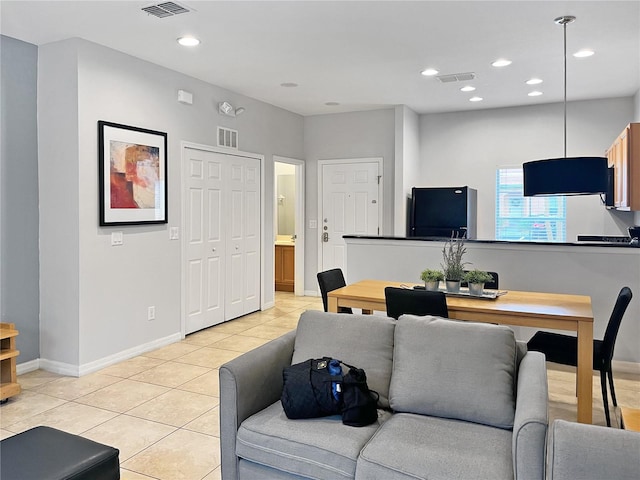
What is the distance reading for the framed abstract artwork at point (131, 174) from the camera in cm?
409

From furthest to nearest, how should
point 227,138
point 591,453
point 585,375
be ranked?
point 227,138
point 585,375
point 591,453

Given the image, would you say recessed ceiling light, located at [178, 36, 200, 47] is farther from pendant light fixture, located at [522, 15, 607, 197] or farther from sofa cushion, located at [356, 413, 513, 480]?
sofa cushion, located at [356, 413, 513, 480]

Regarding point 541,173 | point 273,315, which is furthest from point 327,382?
point 273,315

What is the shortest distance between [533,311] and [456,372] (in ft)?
3.88

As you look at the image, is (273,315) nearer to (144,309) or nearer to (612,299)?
(144,309)

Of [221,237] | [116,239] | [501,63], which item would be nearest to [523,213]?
[501,63]

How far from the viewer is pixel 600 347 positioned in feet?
10.2

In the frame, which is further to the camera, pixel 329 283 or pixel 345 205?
pixel 345 205

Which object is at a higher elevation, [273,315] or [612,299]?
[612,299]

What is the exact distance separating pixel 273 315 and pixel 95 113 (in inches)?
125

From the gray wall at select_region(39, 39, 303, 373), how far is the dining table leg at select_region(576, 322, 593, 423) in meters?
3.60

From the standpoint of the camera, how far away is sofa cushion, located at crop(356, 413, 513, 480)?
1.66 metres

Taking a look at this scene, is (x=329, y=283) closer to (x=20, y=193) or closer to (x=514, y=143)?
(x=20, y=193)

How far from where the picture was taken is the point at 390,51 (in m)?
4.24
